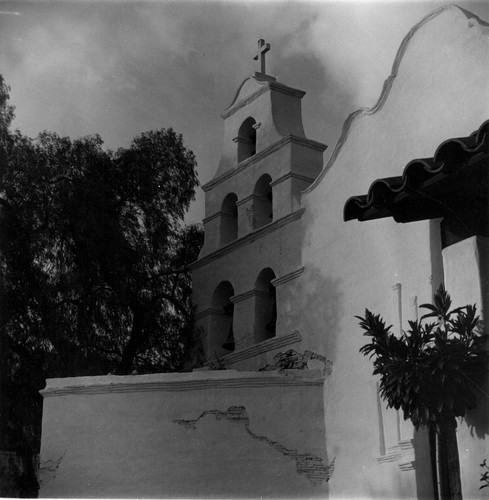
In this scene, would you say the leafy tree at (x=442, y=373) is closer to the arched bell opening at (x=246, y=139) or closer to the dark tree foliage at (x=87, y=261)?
the dark tree foliage at (x=87, y=261)

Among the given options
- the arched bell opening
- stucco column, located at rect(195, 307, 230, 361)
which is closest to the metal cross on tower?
the arched bell opening

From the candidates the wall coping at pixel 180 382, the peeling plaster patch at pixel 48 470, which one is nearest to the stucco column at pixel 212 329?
the wall coping at pixel 180 382

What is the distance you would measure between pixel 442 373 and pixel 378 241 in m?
3.69

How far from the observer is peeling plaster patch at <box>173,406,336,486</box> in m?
12.9


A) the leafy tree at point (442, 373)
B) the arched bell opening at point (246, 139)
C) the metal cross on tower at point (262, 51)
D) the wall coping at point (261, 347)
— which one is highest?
the metal cross on tower at point (262, 51)

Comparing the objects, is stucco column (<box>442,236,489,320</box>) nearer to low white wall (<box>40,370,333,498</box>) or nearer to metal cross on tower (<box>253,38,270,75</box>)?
low white wall (<box>40,370,333,498</box>)

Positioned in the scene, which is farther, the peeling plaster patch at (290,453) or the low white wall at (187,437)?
the peeling plaster patch at (290,453)

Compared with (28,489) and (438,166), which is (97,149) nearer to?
(28,489)

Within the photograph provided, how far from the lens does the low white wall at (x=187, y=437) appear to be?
12.8 metres

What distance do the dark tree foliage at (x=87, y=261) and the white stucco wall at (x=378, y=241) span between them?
3.17 m

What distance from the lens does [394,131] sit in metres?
13.1

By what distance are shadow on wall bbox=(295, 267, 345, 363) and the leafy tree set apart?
139 inches

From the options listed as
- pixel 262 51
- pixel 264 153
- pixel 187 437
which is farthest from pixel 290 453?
pixel 262 51

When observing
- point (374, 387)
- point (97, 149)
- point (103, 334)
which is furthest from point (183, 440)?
point (97, 149)
